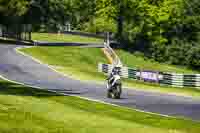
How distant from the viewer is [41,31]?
421 ft

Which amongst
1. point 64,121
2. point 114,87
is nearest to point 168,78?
point 114,87

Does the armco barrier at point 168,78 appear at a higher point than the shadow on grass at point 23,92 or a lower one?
lower

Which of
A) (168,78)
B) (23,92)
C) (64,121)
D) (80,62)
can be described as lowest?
(80,62)

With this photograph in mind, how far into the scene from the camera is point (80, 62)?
69.5 meters

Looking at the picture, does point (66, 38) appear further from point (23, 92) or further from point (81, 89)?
point (23, 92)

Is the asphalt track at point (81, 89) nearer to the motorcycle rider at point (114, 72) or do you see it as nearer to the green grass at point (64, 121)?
the motorcycle rider at point (114, 72)

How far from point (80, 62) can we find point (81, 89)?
33.4 meters

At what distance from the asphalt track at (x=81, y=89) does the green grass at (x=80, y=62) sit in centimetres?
192

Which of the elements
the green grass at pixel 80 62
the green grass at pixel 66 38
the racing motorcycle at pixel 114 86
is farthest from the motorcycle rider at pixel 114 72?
the green grass at pixel 66 38

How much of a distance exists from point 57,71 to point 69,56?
19687 millimetres

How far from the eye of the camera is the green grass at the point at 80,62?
133 feet

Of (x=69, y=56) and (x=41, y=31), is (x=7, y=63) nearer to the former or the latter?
(x=69, y=56)

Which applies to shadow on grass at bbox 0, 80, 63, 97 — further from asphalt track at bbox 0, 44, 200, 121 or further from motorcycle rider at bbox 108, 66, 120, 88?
motorcycle rider at bbox 108, 66, 120, 88

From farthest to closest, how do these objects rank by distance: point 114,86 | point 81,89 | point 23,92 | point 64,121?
point 81,89 → point 114,86 → point 23,92 → point 64,121
